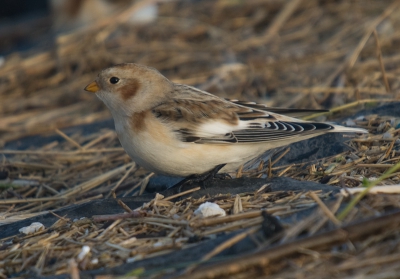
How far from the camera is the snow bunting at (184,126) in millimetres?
3887

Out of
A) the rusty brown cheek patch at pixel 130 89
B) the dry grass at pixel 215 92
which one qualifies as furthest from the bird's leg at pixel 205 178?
the rusty brown cheek patch at pixel 130 89

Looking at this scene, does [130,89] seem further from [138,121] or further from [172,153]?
[172,153]

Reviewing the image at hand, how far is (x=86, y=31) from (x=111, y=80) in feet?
14.3

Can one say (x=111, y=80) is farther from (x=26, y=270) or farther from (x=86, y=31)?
(x=86, y=31)

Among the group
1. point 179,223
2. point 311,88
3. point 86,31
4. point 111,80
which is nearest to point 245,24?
point 86,31

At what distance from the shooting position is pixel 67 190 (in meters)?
4.65

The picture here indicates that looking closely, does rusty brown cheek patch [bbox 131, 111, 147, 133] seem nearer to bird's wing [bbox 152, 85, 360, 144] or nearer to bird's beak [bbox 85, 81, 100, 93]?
bird's wing [bbox 152, 85, 360, 144]

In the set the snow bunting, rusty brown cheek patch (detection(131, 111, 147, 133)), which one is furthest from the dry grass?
rusty brown cheek patch (detection(131, 111, 147, 133))

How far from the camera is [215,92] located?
6.83 m

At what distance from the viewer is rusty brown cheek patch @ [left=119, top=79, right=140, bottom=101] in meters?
4.19

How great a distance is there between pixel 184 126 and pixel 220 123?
0.26 meters

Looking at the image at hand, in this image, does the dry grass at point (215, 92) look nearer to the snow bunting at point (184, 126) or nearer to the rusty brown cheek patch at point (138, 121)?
the snow bunting at point (184, 126)

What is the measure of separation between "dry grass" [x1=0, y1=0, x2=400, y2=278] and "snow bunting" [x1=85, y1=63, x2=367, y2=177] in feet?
0.78

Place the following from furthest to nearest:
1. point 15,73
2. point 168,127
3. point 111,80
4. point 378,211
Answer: point 15,73, point 111,80, point 168,127, point 378,211
